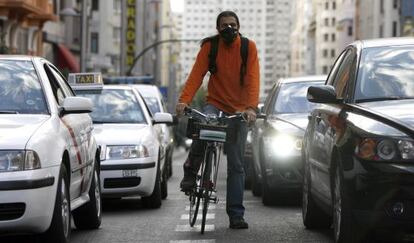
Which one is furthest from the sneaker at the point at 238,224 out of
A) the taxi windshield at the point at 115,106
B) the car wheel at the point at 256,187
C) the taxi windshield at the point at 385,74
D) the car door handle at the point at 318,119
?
the car wheel at the point at 256,187

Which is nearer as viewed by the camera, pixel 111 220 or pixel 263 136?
pixel 111 220

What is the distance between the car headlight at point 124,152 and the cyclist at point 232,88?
7.96 ft

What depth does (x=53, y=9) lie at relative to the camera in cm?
5322

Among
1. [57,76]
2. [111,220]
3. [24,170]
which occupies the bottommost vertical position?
[111,220]

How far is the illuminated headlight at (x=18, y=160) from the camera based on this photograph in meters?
7.63

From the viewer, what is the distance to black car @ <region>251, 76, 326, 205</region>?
13.3m

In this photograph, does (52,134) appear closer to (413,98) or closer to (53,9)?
(413,98)

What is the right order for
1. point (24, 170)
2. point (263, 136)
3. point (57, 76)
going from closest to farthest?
1. point (24, 170)
2. point (57, 76)
3. point (263, 136)

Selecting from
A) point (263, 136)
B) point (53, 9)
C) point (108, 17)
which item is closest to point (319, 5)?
point (108, 17)

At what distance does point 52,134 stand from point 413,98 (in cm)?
260

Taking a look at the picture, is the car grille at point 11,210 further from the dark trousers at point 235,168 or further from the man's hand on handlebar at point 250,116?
the man's hand on handlebar at point 250,116

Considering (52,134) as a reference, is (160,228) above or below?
below

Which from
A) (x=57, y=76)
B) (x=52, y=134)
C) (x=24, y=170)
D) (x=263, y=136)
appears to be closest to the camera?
(x=24, y=170)

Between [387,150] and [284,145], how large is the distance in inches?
248
